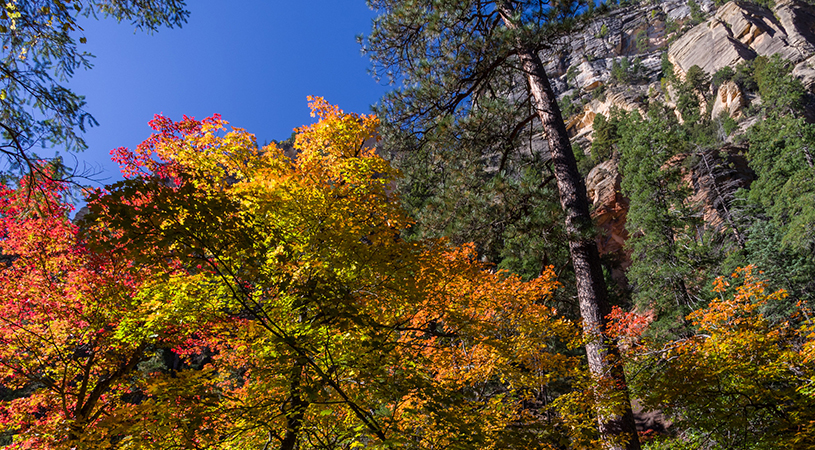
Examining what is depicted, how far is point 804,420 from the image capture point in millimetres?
3787

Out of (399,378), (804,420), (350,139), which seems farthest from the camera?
(350,139)

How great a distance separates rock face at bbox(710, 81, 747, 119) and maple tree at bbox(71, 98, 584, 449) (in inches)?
2152

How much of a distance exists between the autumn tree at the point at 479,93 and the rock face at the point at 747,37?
6513 cm

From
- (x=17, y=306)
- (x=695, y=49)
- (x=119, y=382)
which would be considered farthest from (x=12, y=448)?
(x=695, y=49)

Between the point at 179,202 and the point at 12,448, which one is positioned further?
the point at 12,448

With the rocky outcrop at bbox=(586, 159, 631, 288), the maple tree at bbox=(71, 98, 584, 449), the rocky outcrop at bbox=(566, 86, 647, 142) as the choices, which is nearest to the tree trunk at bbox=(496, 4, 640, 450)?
the maple tree at bbox=(71, 98, 584, 449)

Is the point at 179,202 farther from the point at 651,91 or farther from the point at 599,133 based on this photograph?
the point at 651,91

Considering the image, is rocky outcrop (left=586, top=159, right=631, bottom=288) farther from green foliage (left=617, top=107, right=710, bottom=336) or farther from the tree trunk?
the tree trunk

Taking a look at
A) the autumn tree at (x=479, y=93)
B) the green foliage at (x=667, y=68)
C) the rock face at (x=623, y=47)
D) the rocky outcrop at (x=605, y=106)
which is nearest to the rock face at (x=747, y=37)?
the green foliage at (x=667, y=68)

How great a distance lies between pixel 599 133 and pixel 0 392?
5374 cm

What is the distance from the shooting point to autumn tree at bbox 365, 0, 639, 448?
17.1ft

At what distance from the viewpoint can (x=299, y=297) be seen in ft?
10.4

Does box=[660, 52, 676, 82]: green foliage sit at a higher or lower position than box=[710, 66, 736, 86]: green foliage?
higher

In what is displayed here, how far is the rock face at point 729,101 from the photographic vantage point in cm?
4456
